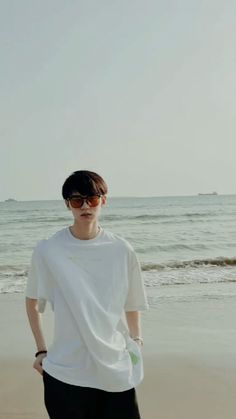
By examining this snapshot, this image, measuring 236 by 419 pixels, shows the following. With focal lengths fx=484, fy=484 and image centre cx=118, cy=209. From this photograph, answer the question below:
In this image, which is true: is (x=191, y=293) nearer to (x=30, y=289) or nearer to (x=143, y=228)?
(x=30, y=289)

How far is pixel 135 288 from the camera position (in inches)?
89.7

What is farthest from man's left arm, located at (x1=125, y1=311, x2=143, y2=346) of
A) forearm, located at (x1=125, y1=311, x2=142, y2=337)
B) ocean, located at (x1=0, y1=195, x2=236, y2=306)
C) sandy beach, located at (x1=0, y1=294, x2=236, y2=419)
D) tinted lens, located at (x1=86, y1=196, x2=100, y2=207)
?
ocean, located at (x1=0, y1=195, x2=236, y2=306)

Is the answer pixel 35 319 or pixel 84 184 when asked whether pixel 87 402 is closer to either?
pixel 35 319

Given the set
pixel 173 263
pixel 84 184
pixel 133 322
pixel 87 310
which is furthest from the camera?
pixel 173 263

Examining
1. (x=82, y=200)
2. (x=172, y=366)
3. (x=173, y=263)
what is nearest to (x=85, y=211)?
(x=82, y=200)

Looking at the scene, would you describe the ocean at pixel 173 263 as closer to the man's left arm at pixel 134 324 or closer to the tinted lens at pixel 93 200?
the man's left arm at pixel 134 324

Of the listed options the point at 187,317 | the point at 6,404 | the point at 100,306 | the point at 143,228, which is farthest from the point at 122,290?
the point at 143,228

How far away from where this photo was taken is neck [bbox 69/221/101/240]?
2205 millimetres

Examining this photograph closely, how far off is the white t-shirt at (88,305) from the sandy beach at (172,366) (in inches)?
78.3

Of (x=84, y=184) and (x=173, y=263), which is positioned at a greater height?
(x=84, y=184)

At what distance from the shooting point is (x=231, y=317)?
717cm

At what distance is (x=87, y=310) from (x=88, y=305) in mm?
21

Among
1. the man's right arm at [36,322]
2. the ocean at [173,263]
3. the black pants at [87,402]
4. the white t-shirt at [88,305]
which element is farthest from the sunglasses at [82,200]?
the ocean at [173,263]

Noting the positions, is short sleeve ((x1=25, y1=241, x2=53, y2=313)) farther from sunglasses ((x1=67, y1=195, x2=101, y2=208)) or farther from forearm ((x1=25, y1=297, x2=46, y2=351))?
sunglasses ((x1=67, y1=195, x2=101, y2=208))
